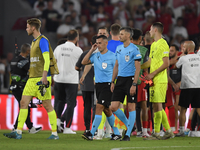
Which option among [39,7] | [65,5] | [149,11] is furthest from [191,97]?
[39,7]

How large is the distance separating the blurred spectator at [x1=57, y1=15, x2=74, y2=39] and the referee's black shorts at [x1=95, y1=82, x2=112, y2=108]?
891 cm

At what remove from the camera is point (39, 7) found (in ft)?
49.8

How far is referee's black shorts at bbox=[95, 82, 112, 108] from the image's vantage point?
5996 millimetres

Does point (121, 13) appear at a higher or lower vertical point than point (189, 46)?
higher

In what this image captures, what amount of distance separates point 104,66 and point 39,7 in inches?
385

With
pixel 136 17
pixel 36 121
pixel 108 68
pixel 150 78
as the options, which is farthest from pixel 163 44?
pixel 136 17

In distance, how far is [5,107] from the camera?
10.2 metres

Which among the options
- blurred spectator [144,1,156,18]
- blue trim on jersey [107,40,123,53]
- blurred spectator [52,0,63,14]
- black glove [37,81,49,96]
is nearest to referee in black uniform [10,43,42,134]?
blue trim on jersey [107,40,123,53]

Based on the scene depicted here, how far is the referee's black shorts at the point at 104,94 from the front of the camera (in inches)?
236

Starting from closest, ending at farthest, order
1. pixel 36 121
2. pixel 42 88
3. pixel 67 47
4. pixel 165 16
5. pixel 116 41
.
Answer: pixel 42 88
pixel 116 41
pixel 67 47
pixel 36 121
pixel 165 16

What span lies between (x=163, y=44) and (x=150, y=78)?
2.17 ft

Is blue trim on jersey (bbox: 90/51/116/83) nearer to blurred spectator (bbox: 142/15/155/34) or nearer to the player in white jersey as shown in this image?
the player in white jersey

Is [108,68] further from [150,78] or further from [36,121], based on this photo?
[36,121]

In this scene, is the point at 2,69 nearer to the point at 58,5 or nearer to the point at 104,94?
the point at 58,5
